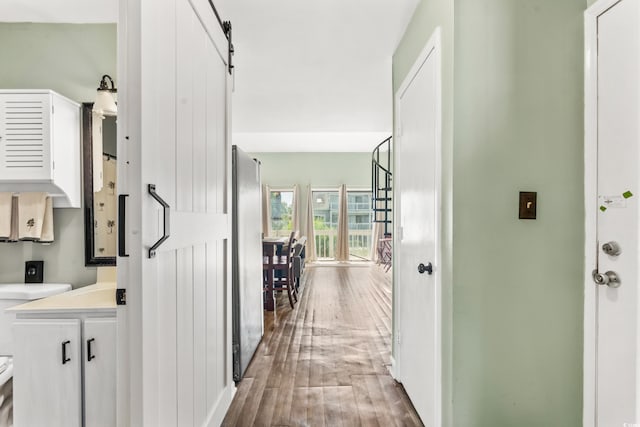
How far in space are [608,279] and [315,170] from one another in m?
6.98

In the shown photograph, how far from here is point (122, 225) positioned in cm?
100

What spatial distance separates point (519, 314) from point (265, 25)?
2297 millimetres

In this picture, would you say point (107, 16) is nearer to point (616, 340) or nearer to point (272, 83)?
point (272, 83)

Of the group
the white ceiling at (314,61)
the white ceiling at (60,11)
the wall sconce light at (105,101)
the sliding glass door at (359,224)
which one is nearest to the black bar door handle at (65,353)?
the wall sconce light at (105,101)

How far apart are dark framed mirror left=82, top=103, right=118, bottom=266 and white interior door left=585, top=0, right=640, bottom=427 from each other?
8.64 ft

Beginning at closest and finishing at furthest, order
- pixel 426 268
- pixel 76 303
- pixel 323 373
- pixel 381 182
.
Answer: pixel 76 303 < pixel 426 268 < pixel 323 373 < pixel 381 182

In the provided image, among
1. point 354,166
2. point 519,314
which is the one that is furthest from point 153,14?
point 354,166

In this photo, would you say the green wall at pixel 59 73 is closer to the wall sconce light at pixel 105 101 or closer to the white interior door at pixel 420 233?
the wall sconce light at pixel 105 101

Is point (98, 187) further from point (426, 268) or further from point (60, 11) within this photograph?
point (426, 268)

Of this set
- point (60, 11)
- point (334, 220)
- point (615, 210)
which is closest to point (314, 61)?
point (60, 11)

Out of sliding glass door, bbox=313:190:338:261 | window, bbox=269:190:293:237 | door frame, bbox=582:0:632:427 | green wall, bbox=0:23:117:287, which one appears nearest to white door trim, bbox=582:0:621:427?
door frame, bbox=582:0:632:427

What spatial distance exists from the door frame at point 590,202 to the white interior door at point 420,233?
2.05ft

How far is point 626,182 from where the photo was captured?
4.06 ft

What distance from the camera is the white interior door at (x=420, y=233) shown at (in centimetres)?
159
